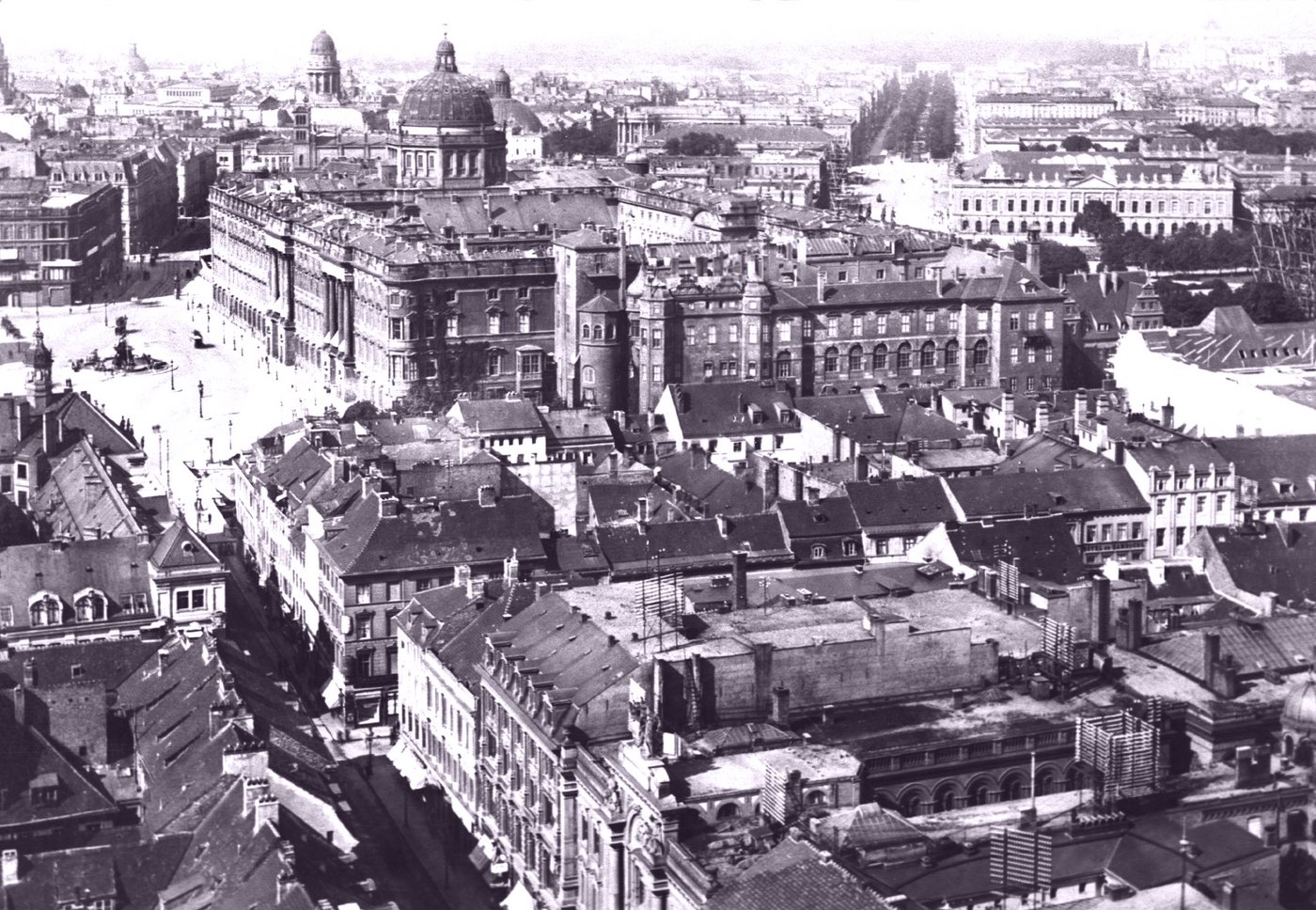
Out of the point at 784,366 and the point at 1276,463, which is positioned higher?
the point at 1276,463

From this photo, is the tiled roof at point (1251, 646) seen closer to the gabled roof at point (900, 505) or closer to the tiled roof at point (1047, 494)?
the gabled roof at point (900, 505)

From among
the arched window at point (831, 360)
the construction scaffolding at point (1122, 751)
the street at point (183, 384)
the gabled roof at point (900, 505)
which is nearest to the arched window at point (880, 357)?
the arched window at point (831, 360)

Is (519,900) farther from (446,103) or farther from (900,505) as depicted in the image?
(446,103)

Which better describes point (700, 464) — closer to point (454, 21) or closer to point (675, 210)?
point (675, 210)

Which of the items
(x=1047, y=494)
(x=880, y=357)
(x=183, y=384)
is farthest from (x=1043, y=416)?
(x=183, y=384)

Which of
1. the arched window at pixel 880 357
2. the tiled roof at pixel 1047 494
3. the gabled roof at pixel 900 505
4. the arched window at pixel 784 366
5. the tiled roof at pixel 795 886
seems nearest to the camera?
the tiled roof at pixel 795 886

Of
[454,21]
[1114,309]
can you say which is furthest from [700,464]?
[454,21]
